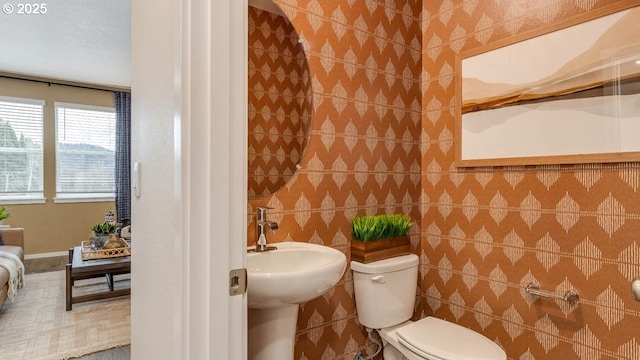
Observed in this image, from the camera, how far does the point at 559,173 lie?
61.9 inches

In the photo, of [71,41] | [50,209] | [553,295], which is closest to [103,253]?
[71,41]

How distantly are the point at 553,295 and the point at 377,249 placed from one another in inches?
30.9

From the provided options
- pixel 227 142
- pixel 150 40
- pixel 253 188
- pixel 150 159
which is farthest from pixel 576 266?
pixel 150 40

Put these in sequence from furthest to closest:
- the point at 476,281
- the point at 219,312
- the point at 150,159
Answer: the point at 476,281 → the point at 150,159 → the point at 219,312

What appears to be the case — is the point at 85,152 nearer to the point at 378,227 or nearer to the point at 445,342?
the point at 378,227

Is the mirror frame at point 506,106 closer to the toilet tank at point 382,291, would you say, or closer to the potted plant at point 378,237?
the potted plant at point 378,237

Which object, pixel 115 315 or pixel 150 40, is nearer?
pixel 150 40

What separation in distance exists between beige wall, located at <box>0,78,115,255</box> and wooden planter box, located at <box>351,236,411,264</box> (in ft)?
16.4

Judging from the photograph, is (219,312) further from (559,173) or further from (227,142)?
(559,173)

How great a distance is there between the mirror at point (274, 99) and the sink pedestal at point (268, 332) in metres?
0.51

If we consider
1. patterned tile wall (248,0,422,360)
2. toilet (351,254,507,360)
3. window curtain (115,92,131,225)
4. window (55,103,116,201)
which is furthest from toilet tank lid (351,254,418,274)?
window (55,103,116,201)

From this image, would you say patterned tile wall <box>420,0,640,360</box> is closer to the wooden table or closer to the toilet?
the toilet

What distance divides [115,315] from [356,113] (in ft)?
8.72

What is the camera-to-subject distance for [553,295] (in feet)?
5.10
